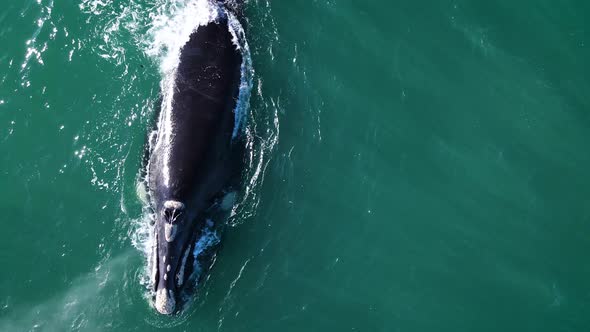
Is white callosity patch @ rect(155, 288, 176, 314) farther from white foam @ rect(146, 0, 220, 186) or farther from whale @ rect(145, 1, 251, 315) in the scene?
white foam @ rect(146, 0, 220, 186)

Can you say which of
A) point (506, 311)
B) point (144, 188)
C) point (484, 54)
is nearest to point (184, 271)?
point (144, 188)

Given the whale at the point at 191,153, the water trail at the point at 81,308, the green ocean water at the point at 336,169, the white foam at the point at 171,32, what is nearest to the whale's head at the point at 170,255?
the whale at the point at 191,153

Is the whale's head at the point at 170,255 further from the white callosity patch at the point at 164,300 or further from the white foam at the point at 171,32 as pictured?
the white foam at the point at 171,32

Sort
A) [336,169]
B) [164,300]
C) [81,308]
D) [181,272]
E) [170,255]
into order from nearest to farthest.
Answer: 1. [164,300]
2. [170,255]
3. [181,272]
4. [81,308]
5. [336,169]

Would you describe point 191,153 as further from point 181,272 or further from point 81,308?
point 81,308

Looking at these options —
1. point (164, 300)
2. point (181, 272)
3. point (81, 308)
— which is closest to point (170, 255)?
point (181, 272)

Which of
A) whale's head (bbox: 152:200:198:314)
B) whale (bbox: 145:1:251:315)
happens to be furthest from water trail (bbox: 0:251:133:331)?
whale's head (bbox: 152:200:198:314)
